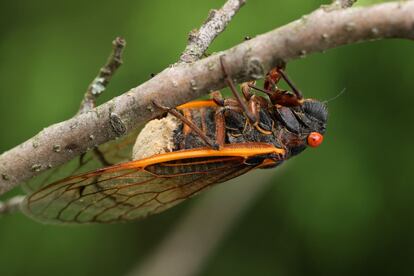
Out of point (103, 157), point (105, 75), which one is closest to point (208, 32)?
point (105, 75)

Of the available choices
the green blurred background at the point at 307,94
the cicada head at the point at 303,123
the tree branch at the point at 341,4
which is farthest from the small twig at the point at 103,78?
the green blurred background at the point at 307,94

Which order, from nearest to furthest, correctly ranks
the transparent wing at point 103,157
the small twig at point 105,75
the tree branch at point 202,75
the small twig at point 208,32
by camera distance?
the tree branch at point 202,75 → the small twig at point 208,32 → the small twig at point 105,75 → the transparent wing at point 103,157

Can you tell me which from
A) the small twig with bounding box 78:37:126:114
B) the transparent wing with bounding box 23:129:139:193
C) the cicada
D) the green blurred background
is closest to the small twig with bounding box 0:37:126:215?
the small twig with bounding box 78:37:126:114

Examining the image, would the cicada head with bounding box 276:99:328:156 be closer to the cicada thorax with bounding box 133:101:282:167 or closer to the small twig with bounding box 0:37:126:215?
the cicada thorax with bounding box 133:101:282:167

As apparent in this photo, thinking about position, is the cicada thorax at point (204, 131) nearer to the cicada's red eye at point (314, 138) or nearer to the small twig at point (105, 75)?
the cicada's red eye at point (314, 138)

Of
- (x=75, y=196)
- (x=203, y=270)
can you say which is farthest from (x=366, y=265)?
(x=75, y=196)

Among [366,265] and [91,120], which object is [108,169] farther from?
[366,265]
